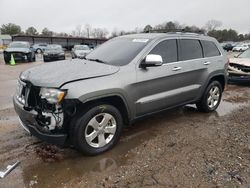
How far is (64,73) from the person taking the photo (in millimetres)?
3316

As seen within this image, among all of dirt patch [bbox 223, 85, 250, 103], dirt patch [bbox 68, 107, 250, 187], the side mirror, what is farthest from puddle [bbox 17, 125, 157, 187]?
dirt patch [bbox 223, 85, 250, 103]

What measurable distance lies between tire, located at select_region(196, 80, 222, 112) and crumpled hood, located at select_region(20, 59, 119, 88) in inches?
104

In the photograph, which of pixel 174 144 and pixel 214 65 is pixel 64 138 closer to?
pixel 174 144

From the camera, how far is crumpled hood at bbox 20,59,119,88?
3.13 metres

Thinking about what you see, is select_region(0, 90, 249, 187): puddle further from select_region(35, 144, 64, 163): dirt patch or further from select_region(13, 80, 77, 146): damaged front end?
select_region(13, 80, 77, 146): damaged front end

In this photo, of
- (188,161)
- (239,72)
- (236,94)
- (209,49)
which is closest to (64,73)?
(188,161)

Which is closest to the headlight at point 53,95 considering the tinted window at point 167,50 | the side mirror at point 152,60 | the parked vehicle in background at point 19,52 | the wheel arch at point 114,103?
the wheel arch at point 114,103

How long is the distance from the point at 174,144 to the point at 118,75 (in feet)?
4.86

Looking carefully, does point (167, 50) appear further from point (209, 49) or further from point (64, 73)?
point (64, 73)

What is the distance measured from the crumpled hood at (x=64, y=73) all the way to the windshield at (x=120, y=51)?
292 mm

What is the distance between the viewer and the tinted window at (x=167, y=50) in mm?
4224

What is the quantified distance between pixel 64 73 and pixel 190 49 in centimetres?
273

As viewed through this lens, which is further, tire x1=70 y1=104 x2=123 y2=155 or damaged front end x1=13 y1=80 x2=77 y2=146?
tire x1=70 y1=104 x2=123 y2=155

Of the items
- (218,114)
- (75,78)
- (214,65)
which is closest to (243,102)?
(218,114)
